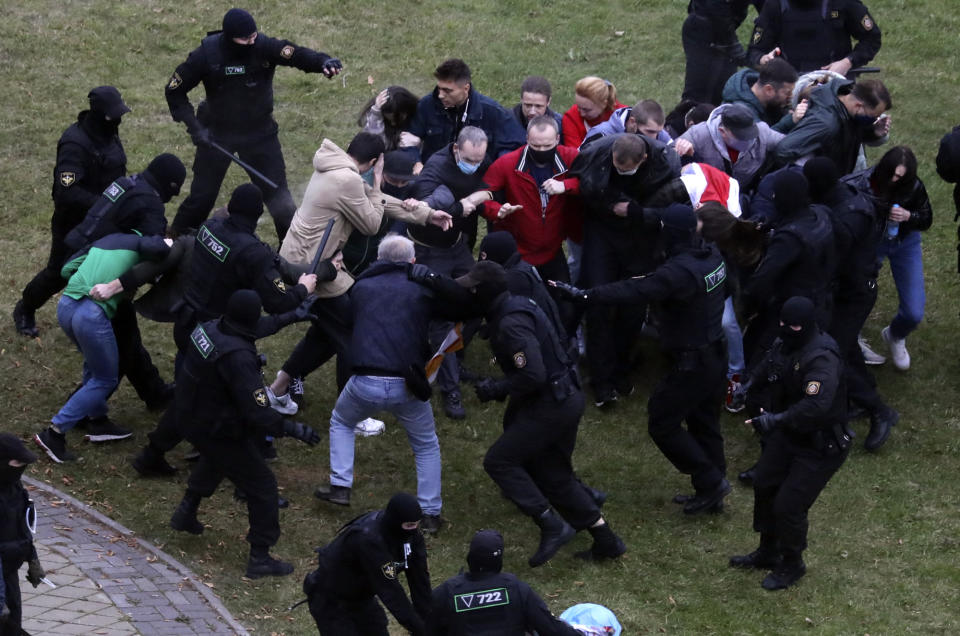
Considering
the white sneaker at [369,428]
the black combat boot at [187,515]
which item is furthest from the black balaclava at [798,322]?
the black combat boot at [187,515]

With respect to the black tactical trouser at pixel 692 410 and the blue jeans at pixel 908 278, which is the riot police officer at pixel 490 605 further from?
the blue jeans at pixel 908 278

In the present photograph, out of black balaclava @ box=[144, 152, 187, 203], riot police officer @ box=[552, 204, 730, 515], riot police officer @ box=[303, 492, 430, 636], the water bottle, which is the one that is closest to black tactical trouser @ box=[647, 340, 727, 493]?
riot police officer @ box=[552, 204, 730, 515]

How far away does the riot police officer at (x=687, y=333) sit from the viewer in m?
9.15

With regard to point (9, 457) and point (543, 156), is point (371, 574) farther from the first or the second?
point (543, 156)

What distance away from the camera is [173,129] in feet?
49.6

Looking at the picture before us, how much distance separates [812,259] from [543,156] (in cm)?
218

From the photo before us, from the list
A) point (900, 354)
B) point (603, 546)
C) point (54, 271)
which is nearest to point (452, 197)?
point (603, 546)

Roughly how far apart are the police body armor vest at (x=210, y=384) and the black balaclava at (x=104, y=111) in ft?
9.20

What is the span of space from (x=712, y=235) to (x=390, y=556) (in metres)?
3.85

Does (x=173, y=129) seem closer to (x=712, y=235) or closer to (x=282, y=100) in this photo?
(x=282, y=100)

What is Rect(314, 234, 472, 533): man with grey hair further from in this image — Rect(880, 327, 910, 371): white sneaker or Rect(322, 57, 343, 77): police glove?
Rect(880, 327, 910, 371): white sneaker

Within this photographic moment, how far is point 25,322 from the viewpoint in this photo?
37.8 ft

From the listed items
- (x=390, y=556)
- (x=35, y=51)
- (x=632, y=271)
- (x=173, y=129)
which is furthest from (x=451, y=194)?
(x=35, y=51)

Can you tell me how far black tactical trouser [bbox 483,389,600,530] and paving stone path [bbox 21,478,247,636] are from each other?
202 centimetres
